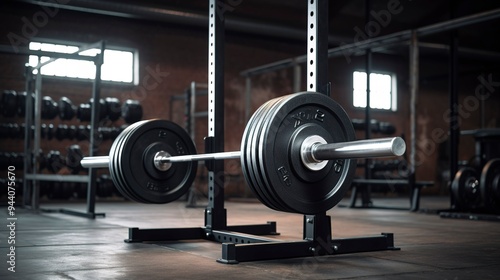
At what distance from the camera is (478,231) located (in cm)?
372

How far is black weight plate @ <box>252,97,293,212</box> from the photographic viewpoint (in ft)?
6.44

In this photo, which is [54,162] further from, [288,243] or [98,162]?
[288,243]

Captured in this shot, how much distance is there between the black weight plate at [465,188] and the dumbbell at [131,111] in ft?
12.9

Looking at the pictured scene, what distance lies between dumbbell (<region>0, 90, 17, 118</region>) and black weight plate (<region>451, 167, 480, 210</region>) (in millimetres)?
4723

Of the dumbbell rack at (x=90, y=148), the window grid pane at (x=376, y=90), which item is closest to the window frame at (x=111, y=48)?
the dumbbell rack at (x=90, y=148)

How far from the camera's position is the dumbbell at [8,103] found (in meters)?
6.52

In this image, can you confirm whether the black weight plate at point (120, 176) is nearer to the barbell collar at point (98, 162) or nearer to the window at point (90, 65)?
the barbell collar at point (98, 162)

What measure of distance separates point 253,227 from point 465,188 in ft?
8.36

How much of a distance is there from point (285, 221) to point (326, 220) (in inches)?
81.3

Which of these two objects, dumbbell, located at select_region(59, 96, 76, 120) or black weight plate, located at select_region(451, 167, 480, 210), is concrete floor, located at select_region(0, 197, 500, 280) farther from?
dumbbell, located at select_region(59, 96, 76, 120)

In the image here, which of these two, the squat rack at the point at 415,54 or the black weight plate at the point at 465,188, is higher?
the squat rack at the point at 415,54

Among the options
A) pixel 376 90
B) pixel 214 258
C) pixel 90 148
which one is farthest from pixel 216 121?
pixel 376 90

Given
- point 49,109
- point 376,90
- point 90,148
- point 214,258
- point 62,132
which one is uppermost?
point 376,90

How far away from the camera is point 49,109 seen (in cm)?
681
